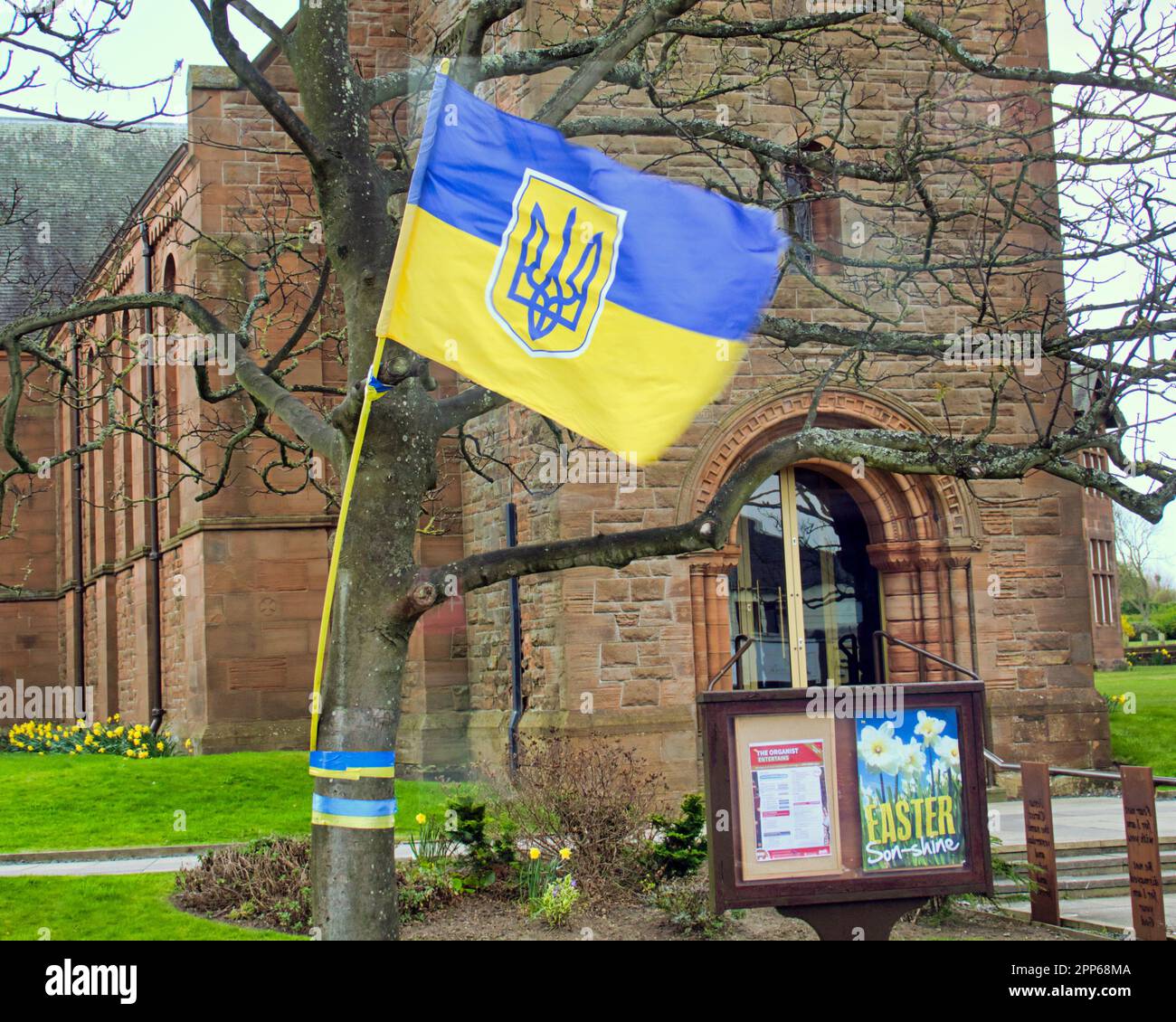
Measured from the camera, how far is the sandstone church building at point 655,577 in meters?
14.7

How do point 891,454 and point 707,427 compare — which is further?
point 707,427

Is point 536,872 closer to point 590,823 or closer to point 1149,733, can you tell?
point 590,823

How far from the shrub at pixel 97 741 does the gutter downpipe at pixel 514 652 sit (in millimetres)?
6156

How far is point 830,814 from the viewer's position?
773 centimetres

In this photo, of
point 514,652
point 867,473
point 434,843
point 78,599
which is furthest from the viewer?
point 78,599

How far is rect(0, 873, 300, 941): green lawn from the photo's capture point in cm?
862

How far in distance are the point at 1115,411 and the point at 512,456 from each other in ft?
28.3

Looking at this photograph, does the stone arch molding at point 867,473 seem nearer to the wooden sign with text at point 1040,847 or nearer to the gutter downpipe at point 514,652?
the gutter downpipe at point 514,652

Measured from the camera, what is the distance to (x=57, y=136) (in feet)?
114

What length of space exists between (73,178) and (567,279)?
30954mm

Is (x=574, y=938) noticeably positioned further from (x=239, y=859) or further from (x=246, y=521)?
(x=246, y=521)

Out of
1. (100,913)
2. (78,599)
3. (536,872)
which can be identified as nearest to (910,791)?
(536,872)

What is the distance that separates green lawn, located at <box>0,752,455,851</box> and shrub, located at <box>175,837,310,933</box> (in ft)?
6.60
